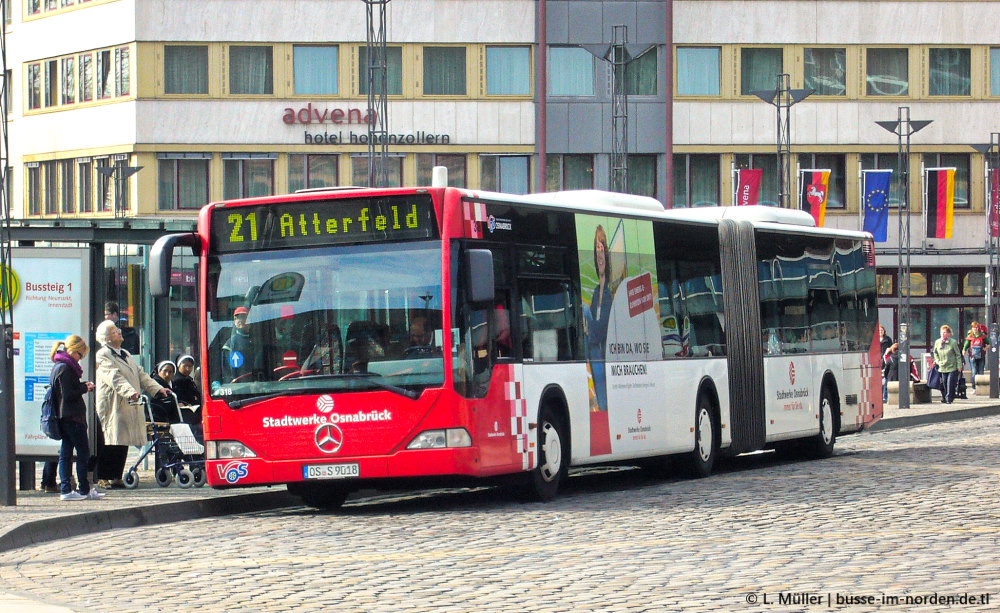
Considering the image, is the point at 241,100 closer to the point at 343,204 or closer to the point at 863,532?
the point at 343,204

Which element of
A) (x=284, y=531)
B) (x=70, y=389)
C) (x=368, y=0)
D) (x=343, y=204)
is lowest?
(x=284, y=531)

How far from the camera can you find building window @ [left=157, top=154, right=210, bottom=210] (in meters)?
56.9

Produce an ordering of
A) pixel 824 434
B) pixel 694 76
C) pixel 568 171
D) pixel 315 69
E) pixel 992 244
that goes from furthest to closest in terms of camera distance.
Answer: pixel 694 76
pixel 568 171
pixel 315 69
pixel 992 244
pixel 824 434

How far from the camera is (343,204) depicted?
53.6ft

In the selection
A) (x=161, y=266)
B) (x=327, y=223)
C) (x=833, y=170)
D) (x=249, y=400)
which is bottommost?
(x=249, y=400)

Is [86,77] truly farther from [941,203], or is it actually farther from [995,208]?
[995,208]

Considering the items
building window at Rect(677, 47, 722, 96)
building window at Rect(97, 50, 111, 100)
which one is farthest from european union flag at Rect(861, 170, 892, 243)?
building window at Rect(97, 50, 111, 100)

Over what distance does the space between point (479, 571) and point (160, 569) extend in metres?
2.26

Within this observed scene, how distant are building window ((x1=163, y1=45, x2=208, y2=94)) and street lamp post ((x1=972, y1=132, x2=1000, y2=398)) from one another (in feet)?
77.1

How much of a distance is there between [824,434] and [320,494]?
965cm

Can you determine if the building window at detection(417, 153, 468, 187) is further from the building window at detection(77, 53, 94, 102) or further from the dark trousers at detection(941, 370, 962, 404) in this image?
the dark trousers at detection(941, 370, 962, 404)

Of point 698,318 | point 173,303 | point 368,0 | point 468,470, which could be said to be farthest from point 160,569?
point 368,0

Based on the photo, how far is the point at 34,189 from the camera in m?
60.6

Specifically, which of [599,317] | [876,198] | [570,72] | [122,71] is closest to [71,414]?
[599,317]
